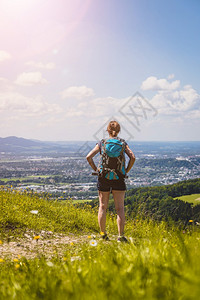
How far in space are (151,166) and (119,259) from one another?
414ft

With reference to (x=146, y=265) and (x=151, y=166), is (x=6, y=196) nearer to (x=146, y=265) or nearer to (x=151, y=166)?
(x=146, y=265)

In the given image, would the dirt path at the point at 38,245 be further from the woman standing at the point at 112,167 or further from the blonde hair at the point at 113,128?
the blonde hair at the point at 113,128

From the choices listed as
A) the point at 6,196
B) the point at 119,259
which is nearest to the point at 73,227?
the point at 6,196

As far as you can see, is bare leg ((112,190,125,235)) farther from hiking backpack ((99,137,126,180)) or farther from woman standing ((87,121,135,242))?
hiking backpack ((99,137,126,180))

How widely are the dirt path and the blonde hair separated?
2421 millimetres

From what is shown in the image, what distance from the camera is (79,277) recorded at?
2.47m

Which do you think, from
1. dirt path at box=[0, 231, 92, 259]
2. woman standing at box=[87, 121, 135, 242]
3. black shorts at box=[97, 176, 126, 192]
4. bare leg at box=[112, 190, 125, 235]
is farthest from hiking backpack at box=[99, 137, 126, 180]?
dirt path at box=[0, 231, 92, 259]

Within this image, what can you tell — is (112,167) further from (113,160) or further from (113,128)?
(113,128)

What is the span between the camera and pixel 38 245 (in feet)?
20.7

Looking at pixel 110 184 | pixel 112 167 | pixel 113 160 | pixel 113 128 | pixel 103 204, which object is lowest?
pixel 103 204

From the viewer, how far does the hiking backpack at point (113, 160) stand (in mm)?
5863

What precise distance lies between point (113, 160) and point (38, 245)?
8.48 feet

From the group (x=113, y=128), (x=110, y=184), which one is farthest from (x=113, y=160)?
(x=113, y=128)

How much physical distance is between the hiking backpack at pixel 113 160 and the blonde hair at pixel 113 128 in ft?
0.86
